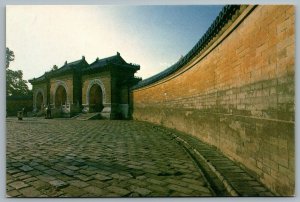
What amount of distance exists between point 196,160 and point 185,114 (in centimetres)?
390

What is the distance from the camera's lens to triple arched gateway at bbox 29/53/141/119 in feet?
65.7

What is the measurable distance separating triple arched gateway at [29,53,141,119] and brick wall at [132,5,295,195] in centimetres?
1390

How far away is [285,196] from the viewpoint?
10.2ft

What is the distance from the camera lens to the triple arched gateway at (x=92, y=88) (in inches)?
788

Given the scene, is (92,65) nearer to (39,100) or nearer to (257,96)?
(39,100)

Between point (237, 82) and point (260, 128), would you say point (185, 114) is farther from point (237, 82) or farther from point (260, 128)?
point (260, 128)

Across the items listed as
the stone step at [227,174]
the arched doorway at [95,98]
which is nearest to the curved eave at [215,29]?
the stone step at [227,174]

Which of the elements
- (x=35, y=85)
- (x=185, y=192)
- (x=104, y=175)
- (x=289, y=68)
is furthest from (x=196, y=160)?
(x=35, y=85)

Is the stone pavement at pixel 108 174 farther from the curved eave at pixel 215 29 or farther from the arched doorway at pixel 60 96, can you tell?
the arched doorway at pixel 60 96

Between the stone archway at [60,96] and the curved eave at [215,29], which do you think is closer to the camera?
the curved eave at [215,29]

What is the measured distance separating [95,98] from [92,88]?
0.97 meters

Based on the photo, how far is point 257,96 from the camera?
358cm

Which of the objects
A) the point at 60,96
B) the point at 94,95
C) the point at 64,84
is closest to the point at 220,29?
the point at 94,95

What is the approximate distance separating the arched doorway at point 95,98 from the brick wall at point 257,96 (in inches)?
652
